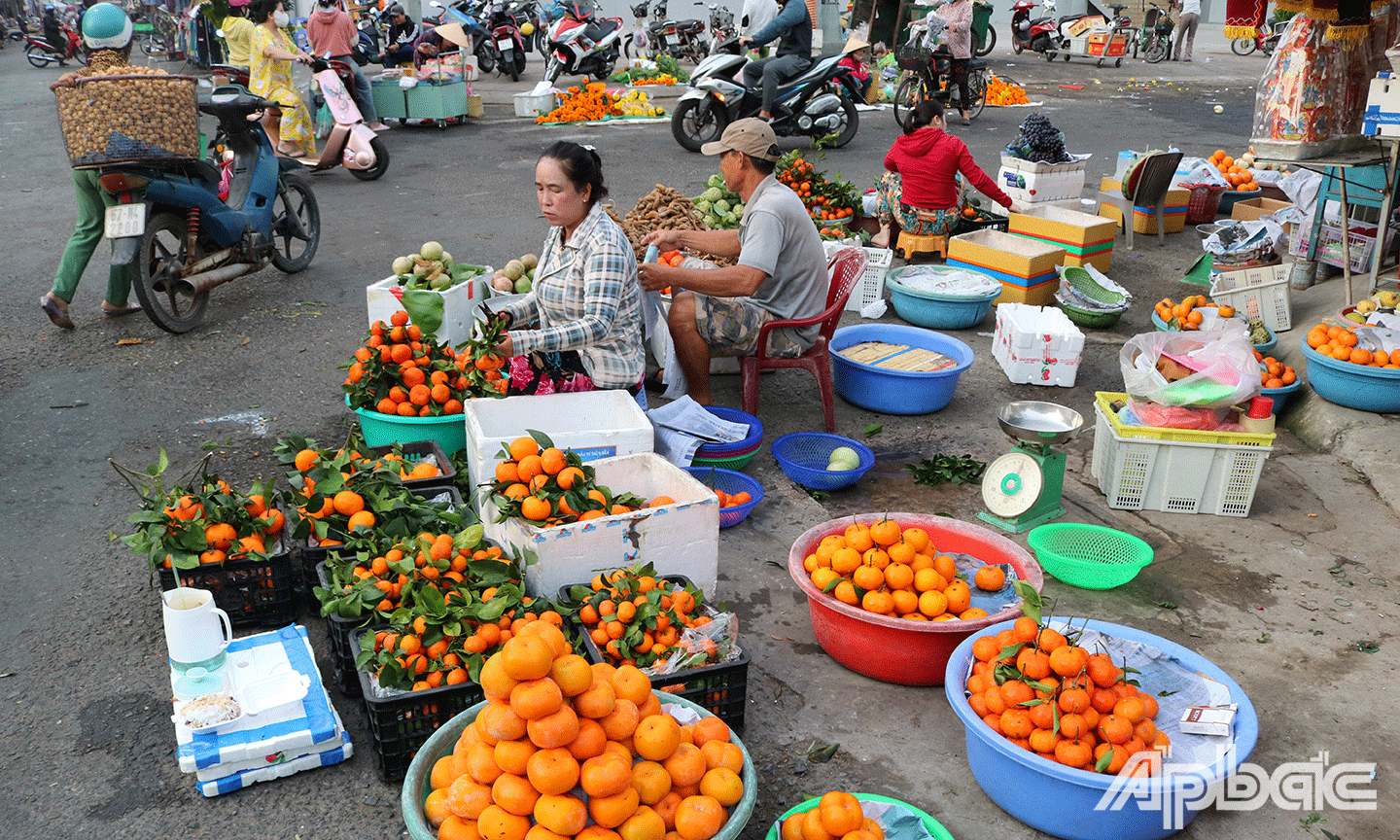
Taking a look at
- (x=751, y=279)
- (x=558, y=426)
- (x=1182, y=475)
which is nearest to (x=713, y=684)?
(x=558, y=426)

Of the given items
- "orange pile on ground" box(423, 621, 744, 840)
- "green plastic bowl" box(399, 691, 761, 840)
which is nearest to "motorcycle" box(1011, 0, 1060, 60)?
"green plastic bowl" box(399, 691, 761, 840)

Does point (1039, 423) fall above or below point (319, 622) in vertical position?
above

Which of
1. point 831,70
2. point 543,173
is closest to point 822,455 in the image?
point 543,173

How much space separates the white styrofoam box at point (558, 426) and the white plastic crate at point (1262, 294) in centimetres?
421

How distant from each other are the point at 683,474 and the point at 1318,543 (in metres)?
2.76

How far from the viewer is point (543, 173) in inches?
158

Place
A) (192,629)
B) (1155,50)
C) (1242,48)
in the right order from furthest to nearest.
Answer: (1242,48) → (1155,50) → (192,629)

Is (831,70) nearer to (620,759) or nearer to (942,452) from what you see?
(942,452)

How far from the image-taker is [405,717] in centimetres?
264

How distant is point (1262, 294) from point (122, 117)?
263 inches

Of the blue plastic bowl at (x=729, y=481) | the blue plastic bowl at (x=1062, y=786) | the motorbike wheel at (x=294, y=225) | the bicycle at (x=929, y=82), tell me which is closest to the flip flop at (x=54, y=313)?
the motorbike wheel at (x=294, y=225)

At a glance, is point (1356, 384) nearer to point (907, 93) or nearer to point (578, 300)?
point (578, 300)

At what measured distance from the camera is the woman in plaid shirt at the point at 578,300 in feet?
13.3

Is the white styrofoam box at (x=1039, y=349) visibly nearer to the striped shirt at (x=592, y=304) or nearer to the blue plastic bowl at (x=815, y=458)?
the blue plastic bowl at (x=815, y=458)
